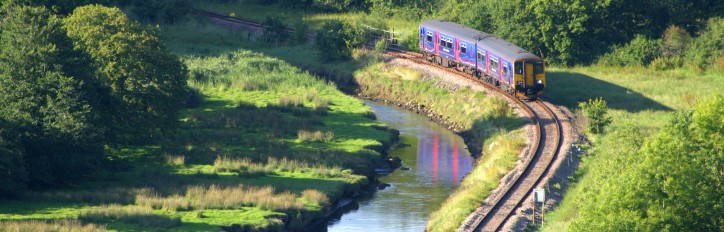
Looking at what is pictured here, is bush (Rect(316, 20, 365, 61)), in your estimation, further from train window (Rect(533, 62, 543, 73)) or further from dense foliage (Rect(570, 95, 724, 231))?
dense foliage (Rect(570, 95, 724, 231))

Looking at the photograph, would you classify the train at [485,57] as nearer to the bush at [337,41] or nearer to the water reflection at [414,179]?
the water reflection at [414,179]

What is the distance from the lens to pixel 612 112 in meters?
68.9

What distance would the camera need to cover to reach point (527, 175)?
55.0m

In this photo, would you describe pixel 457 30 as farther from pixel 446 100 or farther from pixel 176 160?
pixel 176 160

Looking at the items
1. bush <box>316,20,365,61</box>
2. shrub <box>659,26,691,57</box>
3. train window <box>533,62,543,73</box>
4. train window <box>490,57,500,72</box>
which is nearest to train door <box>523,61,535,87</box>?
train window <box>533,62,543,73</box>

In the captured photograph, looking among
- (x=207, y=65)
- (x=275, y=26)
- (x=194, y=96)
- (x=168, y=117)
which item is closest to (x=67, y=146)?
(x=168, y=117)

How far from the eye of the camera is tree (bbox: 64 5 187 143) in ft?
195

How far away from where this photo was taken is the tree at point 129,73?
59.4 meters

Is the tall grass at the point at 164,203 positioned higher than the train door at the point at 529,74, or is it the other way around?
the train door at the point at 529,74

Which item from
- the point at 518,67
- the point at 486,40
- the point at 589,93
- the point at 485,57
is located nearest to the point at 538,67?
the point at 518,67

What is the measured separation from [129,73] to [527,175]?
67.3 ft

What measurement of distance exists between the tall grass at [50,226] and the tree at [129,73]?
12.3 metres

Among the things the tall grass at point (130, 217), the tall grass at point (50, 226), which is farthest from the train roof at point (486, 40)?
the tall grass at point (50, 226)

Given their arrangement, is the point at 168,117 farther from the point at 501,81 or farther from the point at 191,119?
the point at 501,81
